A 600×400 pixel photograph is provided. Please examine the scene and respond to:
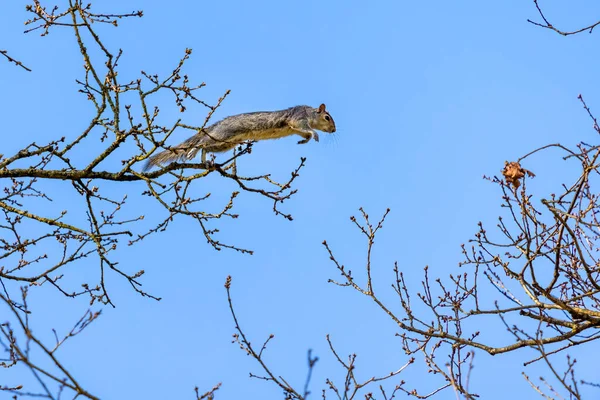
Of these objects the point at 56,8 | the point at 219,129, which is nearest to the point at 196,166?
the point at 56,8

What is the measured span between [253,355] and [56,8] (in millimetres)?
2728

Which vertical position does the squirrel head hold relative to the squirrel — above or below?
above

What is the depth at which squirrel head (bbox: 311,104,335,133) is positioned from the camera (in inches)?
440

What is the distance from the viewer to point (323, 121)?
1124 cm

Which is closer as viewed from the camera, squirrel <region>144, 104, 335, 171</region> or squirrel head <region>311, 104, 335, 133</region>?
squirrel <region>144, 104, 335, 171</region>

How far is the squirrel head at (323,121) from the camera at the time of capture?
11.2 m

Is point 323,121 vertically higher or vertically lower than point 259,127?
higher

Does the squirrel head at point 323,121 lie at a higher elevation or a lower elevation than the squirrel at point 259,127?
higher

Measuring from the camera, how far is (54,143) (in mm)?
5473

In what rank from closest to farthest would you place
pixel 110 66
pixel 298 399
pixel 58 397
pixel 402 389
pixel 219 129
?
pixel 58 397
pixel 298 399
pixel 110 66
pixel 402 389
pixel 219 129

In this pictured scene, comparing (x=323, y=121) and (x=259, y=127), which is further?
(x=323, y=121)

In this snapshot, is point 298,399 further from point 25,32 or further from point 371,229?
point 25,32

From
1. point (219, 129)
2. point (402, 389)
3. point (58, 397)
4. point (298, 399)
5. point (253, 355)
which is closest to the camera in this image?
point (58, 397)

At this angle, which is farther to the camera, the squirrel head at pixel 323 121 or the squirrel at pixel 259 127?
the squirrel head at pixel 323 121
